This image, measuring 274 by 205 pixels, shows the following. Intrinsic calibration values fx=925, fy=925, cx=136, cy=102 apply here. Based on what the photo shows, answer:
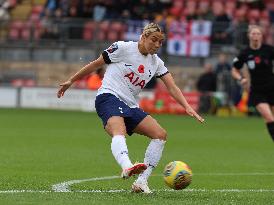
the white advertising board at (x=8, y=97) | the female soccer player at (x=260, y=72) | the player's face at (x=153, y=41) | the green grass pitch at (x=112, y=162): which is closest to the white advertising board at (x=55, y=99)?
the white advertising board at (x=8, y=97)

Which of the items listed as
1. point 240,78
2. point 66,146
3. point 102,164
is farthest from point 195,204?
point 66,146

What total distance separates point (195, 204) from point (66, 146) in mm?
9473

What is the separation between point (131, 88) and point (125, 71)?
220 mm

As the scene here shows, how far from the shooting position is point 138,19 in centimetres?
3725

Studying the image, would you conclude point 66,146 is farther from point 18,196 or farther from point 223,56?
point 223,56

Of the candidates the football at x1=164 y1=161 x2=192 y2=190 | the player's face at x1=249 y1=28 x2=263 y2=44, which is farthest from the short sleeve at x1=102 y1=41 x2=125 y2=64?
the player's face at x1=249 y1=28 x2=263 y2=44

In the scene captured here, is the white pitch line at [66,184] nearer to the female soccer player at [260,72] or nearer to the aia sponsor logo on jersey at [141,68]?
the aia sponsor logo on jersey at [141,68]

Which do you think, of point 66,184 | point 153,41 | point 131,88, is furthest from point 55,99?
point 153,41

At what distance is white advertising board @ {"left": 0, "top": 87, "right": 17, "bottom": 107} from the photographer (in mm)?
34812

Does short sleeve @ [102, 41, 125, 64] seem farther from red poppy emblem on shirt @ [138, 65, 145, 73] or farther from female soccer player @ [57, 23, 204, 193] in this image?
red poppy emblem on shirt @ [138, 65, 145, 73]

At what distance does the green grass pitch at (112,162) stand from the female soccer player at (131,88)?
22.5 inches

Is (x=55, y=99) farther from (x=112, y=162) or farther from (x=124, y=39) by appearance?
(x=112, y=162)

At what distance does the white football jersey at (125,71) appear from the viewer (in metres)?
11.0

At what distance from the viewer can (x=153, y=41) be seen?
10.8 m
